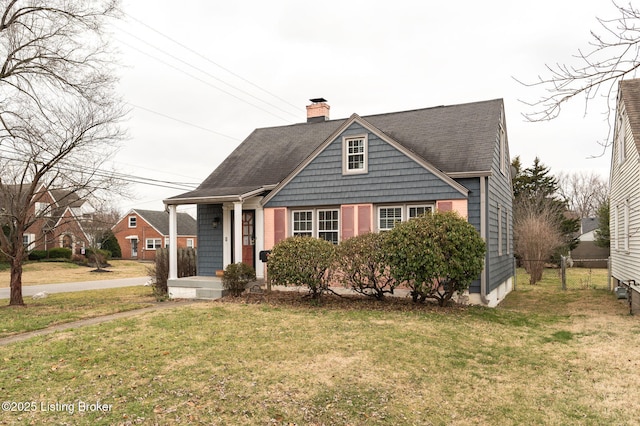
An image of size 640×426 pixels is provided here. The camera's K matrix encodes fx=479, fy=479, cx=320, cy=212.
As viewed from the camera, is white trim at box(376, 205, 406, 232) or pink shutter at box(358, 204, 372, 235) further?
pink shutter at box(358, 204, 372, 235)

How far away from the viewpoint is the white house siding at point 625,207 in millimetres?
12188

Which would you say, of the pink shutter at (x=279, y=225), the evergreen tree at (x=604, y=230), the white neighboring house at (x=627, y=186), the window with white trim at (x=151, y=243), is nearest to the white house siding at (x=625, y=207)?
the white neighboring house at (x=627, y=186)

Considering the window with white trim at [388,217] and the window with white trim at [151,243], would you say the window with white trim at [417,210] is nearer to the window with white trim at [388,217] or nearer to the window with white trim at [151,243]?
the window with white trim at [388,217]

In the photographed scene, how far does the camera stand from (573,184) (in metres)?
51.8

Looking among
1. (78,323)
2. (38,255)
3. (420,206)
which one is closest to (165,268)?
(78,323)

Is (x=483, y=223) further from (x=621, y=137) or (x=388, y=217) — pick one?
(x=621, y=137)

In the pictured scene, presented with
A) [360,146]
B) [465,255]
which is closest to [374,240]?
[465,255]

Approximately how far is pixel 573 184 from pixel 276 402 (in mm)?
54407

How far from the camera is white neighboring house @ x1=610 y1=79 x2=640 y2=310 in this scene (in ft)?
39.5

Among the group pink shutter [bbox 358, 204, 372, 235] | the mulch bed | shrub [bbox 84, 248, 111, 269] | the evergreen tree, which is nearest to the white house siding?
the mulch bed

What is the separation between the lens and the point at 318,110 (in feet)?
61.5

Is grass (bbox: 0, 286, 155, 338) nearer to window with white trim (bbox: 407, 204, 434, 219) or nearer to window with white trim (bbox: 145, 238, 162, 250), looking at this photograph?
window with white trim (bbox: 407, 204, 434, 219)

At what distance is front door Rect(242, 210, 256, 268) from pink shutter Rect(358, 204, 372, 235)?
3.72 metres

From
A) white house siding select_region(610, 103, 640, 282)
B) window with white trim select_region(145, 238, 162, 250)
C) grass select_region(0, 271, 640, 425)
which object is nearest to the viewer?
grass select_region(0, 271, 640, 425)
